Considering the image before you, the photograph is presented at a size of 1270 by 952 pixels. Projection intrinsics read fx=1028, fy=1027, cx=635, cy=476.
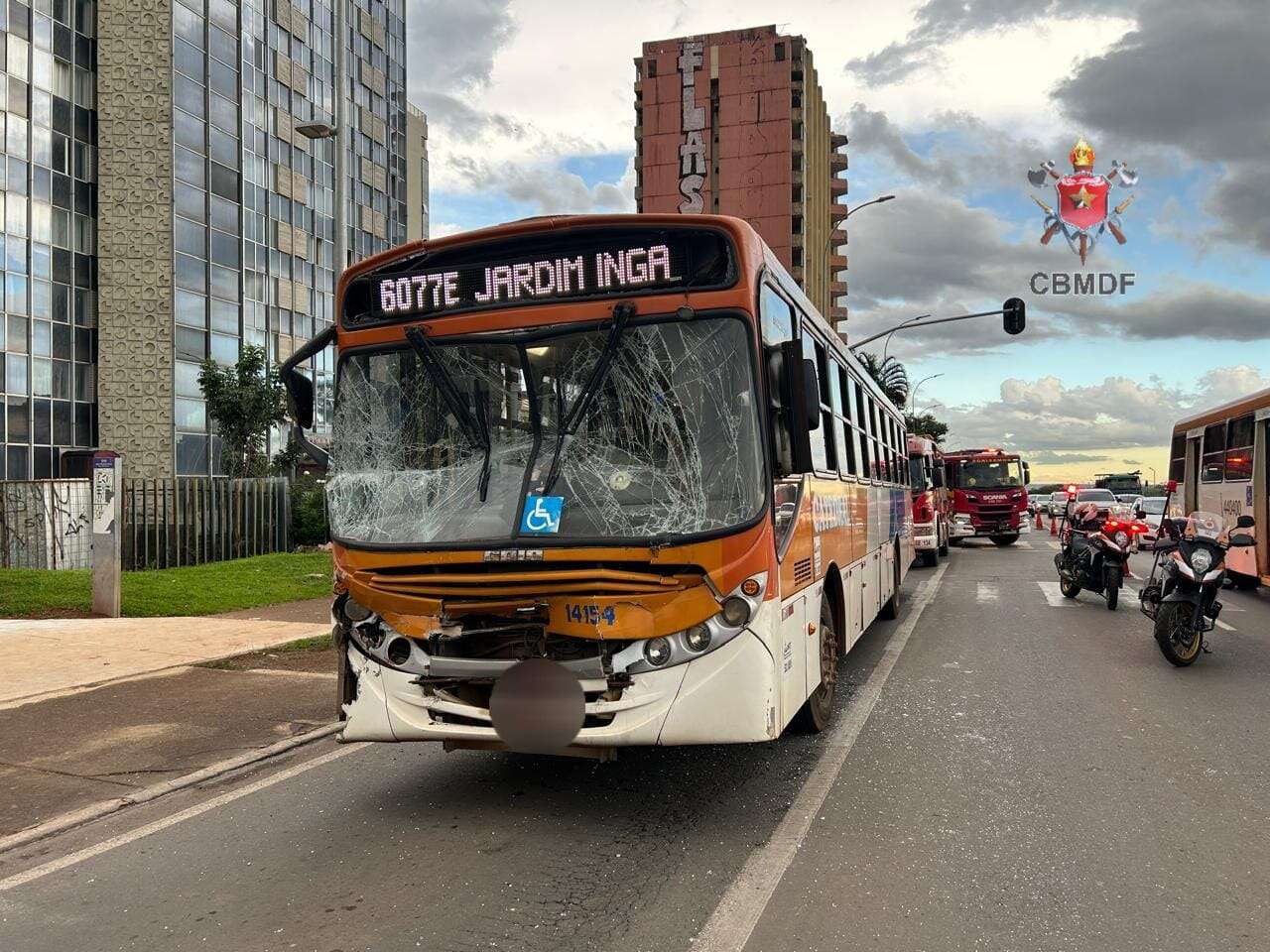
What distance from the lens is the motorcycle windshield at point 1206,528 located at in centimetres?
966

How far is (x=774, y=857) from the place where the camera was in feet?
15.4

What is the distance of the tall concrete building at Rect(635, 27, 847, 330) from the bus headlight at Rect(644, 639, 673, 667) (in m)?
68.3

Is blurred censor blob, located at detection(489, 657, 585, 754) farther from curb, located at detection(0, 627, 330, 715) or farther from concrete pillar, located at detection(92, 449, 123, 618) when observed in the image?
concrete pillar, located at detection(92, 449, 123, 618)

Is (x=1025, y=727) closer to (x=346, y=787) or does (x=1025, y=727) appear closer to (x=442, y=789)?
(x=442, y=789)

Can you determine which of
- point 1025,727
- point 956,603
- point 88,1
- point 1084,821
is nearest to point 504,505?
point 1084,821

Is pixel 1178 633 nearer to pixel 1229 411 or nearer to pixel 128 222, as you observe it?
pixel 1229 411

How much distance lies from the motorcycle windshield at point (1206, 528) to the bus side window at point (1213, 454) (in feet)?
25.4

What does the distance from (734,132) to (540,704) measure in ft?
244

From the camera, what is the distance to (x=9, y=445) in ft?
111

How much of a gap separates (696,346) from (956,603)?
439 inches

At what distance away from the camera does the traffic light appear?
88.8ft

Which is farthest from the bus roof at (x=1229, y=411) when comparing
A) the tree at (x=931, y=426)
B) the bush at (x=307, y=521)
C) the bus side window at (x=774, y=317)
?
the tree at (x=931, y=426)

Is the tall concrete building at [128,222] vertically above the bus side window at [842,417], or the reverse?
the tall concrete building at [128,222]

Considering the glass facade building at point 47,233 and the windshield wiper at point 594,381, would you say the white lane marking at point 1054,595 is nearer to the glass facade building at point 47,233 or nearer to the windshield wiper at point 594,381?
the windshield wiper at point 594,381
